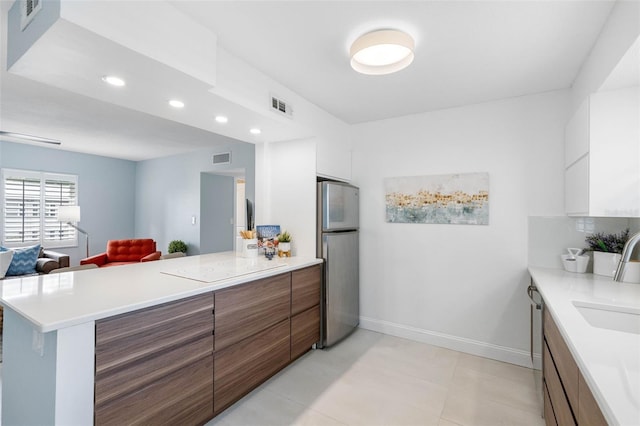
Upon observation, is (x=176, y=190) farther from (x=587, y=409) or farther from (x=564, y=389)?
(x=587, y=409)

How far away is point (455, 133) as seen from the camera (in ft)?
9.76

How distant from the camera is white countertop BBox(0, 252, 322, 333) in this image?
4.16 ft

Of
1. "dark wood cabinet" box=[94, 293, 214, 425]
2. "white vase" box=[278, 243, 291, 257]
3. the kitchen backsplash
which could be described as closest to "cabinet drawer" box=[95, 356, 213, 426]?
"dark wood cabinet" box=[94, 293, 214, 425]

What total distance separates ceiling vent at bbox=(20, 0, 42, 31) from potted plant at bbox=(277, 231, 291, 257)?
2178 millimetres

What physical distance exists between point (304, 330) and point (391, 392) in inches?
33.2

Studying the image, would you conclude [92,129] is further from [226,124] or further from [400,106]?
[400,106]

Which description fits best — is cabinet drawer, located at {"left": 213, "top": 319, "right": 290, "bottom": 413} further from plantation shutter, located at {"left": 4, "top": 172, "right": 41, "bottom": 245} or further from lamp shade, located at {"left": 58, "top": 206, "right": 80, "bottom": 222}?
plantation shutter, located at {"left": 4, "top": 172, "right": 41, "bottom": 245}

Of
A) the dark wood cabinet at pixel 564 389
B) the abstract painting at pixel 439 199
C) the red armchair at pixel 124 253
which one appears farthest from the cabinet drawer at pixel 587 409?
the red armchair at pixel 124 253

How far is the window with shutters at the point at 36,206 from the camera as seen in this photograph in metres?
4.93

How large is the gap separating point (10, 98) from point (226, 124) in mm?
2521

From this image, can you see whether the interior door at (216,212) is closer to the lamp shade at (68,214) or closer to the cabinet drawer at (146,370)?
the lamp shade at (68,214)

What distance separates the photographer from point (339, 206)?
120 inches

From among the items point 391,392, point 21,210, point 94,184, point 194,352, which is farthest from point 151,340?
point 94,184

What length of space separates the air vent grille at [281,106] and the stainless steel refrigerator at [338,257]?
2.43ft
